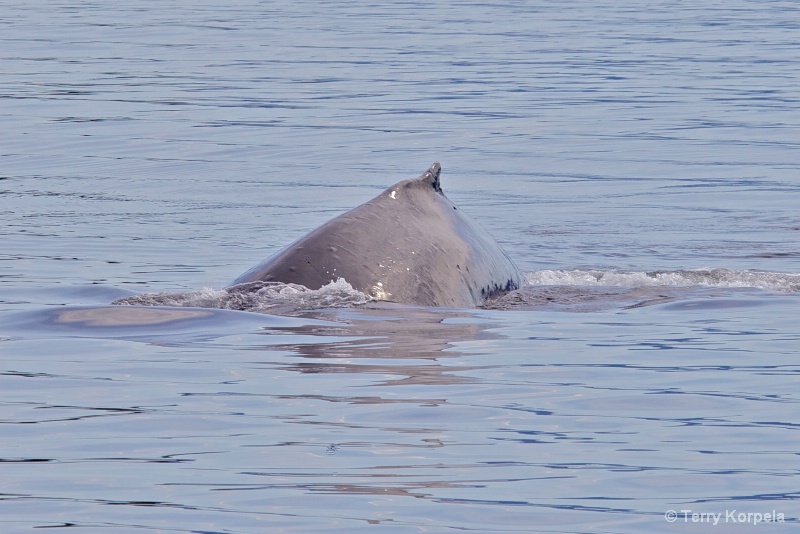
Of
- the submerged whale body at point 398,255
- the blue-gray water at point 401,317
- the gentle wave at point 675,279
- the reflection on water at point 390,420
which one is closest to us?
the reflection on water at point 390,420

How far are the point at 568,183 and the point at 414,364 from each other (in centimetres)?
1028

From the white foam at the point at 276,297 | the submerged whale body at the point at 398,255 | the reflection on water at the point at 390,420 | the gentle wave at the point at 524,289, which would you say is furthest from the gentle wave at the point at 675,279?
the white foam at the point at 276,297

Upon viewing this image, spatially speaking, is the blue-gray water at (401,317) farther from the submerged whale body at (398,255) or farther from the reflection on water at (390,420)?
the submerged whale body at (398,255)

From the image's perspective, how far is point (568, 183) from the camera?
56.0ft

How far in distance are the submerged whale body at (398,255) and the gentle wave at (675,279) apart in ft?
4.26

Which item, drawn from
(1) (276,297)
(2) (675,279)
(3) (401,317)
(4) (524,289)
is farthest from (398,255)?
(2) (675,279)

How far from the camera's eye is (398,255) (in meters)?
8.45

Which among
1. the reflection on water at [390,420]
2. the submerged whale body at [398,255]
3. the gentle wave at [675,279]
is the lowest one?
the gentle wave at [675,279]

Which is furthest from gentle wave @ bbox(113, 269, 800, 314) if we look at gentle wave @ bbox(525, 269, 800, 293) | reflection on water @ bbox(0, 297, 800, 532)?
Result: reflection on water @ bbox(0, 297, 800, 532)

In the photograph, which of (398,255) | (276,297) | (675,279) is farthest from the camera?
(675,279)

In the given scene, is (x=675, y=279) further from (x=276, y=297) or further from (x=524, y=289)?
(x=276, y=297)

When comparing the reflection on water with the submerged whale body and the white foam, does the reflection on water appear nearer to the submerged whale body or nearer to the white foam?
the white foam

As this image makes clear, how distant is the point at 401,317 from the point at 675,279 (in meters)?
2.87

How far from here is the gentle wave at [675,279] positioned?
33.2ft
